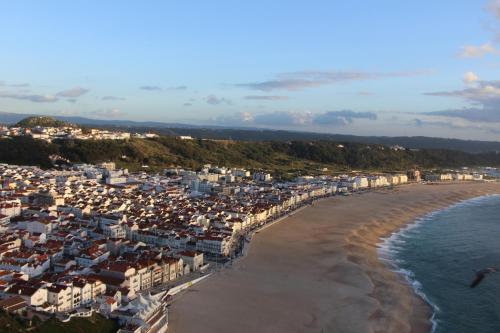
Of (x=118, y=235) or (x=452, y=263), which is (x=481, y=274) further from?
(x=118, y=235)

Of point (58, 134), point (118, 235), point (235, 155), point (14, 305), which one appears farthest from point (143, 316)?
point (235, 155)

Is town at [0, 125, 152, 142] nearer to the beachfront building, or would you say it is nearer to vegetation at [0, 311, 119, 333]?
the beachfront building

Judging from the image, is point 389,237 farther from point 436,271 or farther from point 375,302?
point 375,302

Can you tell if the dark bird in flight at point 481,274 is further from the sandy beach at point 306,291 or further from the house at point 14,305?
the house at point 14,305

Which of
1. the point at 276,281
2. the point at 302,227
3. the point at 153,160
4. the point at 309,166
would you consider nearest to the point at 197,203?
the point at 302,227

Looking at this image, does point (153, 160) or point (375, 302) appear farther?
point (153, 160)

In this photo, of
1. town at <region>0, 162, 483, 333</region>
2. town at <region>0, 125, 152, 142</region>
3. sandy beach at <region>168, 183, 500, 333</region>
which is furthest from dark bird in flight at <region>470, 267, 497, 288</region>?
town at <region>0, 125, 152, 142</region>
